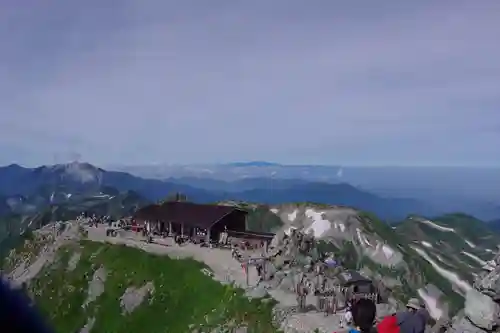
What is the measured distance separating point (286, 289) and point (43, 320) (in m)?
22.6

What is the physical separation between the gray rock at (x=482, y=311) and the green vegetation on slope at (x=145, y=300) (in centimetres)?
1041

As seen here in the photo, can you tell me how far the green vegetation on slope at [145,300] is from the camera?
23.5 meters

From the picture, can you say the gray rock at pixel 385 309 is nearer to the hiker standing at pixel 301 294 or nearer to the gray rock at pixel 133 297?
the hiker standing at pixel 301 294

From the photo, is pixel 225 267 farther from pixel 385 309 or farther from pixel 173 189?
pixel 173 189

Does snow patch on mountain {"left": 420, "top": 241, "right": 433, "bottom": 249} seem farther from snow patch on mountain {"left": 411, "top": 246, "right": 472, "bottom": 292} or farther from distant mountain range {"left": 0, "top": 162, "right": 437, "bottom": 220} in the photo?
distant mountain range {"left": 0, "top": 162, "right": 437, "bottom": 220}

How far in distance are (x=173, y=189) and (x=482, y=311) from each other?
70.4m

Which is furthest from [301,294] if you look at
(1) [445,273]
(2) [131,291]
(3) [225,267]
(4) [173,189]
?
(4) [173,189]

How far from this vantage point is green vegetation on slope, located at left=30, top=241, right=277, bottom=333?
23.5 m

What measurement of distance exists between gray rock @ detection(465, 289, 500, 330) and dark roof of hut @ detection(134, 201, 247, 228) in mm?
24511

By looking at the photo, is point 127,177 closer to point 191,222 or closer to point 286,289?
point 191,222

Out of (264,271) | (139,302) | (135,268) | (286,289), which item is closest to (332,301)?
(286,289)

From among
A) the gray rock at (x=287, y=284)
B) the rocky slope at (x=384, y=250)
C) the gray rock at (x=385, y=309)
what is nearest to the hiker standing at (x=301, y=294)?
the gray rock at (x=287, y=284)

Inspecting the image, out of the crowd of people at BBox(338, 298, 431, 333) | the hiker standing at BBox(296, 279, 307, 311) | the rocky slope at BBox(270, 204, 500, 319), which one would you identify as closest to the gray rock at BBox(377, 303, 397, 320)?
the hiker standing at BBox(296, 279, 307, 311)

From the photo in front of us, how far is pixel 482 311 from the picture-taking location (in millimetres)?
10391
